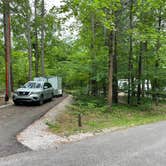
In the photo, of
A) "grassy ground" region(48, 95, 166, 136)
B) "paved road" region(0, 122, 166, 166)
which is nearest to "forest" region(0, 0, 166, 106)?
"grassy ground" region(48, 95, 166, 136)

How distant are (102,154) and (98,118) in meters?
7.62

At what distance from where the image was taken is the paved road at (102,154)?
5762mm

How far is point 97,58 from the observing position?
19.7m

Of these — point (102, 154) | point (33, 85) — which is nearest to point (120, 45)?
point (33, 85)

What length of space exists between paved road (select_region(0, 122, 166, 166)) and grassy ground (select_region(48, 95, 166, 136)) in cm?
199

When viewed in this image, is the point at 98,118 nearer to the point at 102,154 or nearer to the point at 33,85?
the point at 33,85

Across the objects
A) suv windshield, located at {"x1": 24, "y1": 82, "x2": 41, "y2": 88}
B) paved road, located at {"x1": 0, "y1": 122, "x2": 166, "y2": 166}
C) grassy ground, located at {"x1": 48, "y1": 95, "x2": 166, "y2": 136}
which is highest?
suv windshield, located at {"x1": 24, "y1": 82, "x2": 41, "y2": 88}

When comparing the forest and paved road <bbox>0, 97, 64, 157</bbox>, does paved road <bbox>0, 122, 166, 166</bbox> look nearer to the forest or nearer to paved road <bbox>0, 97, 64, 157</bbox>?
paved road <bbox>0, 97, 64, 157</bbox>

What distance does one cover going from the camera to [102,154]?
21.2 ft

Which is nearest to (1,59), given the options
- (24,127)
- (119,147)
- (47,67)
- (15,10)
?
(47,67)

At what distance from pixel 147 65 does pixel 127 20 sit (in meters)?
4.26

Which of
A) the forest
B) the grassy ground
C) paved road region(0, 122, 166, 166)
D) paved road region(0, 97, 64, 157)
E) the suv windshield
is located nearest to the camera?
paved road region(0, 122, 166, 166)

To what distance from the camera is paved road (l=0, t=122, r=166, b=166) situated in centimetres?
576

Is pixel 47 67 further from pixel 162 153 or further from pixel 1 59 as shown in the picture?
pixel 162 153
